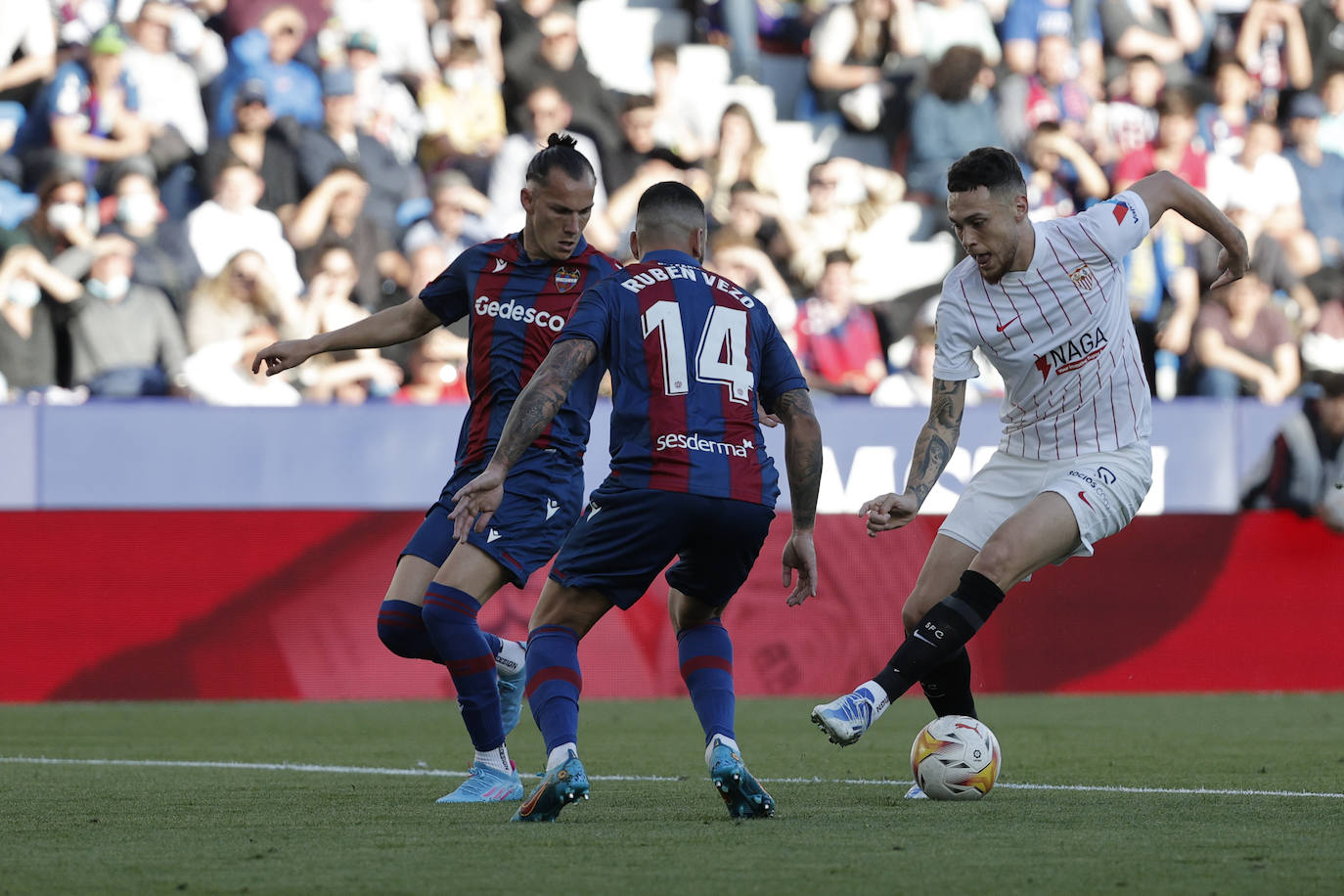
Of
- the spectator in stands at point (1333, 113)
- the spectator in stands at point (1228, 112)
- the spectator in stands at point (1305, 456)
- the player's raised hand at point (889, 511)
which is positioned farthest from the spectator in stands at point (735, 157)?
the player's raised hand at point (889, 511)

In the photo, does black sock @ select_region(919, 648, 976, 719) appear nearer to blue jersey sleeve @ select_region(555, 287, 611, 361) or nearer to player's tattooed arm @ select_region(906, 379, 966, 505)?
player's tattooed arm @ select_region(906, 379, 966, 505)

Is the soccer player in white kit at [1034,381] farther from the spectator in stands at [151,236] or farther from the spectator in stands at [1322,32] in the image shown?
the spectator in stands at [1322,32]

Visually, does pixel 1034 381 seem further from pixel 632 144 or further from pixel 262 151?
pixel 632 144

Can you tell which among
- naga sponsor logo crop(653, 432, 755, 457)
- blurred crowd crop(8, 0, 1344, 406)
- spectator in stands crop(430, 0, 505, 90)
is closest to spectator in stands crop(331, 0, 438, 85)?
blurred crowd crop(8, 0, 1344, 406)

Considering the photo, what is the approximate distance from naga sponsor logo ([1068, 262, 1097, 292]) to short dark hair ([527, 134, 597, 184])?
158 cm

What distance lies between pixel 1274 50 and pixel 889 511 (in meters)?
13.0

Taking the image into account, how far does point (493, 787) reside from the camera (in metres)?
6.22

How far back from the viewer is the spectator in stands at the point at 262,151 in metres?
13.8

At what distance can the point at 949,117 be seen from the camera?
15.8m

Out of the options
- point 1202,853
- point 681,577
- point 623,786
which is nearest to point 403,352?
point 623,786

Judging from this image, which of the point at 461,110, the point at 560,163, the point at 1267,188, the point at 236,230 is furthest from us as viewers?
the point at 1267,188

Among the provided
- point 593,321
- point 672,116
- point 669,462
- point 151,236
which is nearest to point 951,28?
Answer: point 672,116

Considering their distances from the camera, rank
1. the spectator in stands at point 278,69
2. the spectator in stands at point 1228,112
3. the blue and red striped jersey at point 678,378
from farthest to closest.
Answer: the spectator in stands at point 1228,112 < the spectator in stands at point 278,69 < the blue and red striped jersey at point 678,378

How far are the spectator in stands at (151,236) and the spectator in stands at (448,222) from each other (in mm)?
1563
